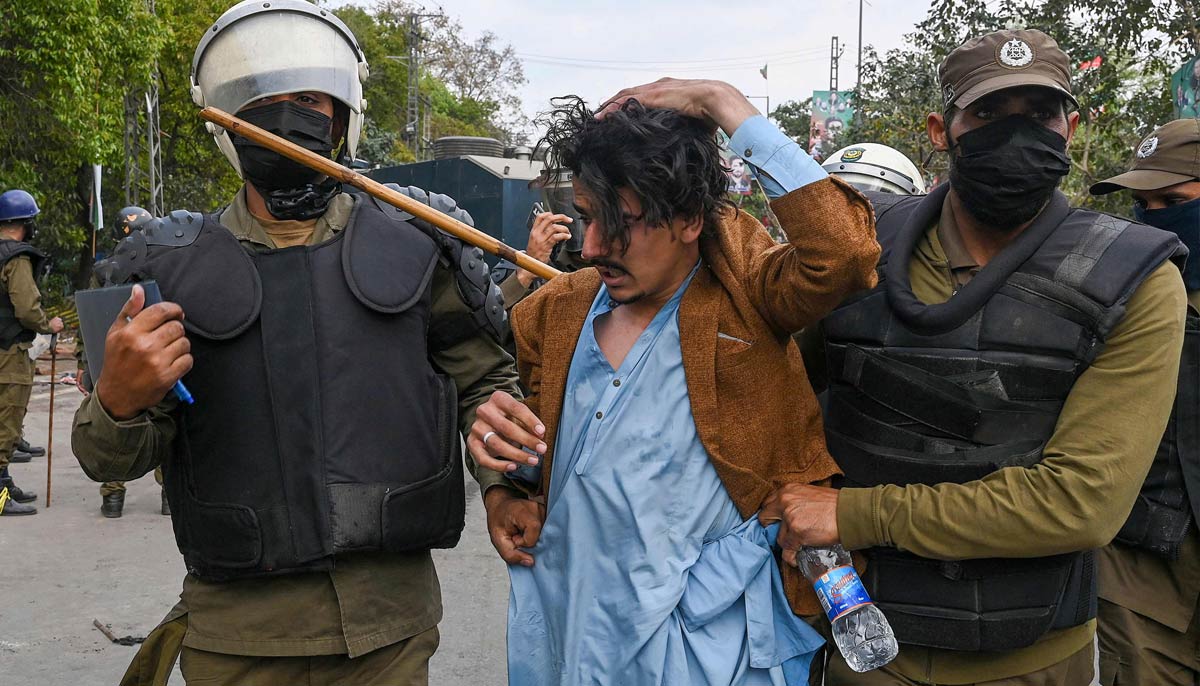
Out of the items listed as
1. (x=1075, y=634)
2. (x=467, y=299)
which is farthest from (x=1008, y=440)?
(x=467, y=299)

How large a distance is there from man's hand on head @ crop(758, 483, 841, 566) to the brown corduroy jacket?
3 cm

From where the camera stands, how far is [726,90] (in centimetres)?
204

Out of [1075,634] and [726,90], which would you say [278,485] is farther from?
[1075,634]

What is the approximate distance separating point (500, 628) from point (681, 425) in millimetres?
3655

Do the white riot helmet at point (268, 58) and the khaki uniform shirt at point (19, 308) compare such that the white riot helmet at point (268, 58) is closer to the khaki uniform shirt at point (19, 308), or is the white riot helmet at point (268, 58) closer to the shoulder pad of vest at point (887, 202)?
the shoulder pad of vest at point (887, 202)

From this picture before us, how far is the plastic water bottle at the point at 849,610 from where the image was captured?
6.79ft

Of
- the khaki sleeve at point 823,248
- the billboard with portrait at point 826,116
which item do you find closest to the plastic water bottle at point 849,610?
the khaki sleeve at point 823,248

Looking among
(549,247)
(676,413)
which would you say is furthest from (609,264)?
(549,247)

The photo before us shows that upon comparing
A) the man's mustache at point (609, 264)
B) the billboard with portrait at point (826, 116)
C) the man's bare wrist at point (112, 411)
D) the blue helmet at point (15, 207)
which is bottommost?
the man's bare wrist at point (112, 411)

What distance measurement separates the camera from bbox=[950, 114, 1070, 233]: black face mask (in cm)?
224

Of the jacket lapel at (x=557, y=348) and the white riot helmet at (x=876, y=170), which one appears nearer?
the jacket lapel at (x=557, y=348)

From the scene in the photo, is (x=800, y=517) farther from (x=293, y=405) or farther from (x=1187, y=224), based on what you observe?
(x=1187, y=224)

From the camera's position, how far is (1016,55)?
2.23 m

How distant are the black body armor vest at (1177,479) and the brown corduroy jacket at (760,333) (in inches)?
61.7
